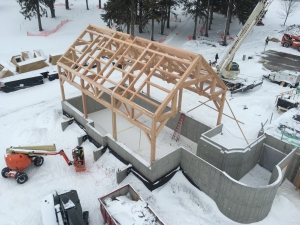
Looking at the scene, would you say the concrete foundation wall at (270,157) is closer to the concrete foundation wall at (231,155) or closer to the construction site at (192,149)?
the construction site at (192,149)

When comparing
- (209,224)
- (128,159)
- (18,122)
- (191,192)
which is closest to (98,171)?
(128,159)

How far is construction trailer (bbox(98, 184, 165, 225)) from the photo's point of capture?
10.3 meters

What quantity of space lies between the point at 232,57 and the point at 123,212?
640 inches

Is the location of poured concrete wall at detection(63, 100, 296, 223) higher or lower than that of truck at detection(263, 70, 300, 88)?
lower

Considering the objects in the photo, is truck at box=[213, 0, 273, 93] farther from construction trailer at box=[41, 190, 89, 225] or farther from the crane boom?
construction trailer at box=[41, 190, 89, 225]

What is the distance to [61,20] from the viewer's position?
39875 mm

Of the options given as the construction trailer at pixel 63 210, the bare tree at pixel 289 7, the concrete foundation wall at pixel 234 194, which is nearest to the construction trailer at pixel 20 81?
the construction trailer at pixel 63 210

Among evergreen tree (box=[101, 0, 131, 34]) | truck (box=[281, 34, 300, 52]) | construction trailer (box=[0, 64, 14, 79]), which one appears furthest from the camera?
truck (box=[281, 34, 300, 52])

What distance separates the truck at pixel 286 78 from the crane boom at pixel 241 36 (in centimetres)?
342

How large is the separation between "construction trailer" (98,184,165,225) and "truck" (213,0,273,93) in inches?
518

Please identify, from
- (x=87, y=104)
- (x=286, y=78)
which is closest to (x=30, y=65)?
(x=87, y=104)

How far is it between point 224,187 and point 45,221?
7.26 metres

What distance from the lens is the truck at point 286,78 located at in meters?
21.6

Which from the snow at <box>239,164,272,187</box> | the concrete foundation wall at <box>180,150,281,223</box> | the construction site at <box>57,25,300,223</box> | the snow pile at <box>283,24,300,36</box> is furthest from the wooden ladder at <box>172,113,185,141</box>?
the snow pile at <box>283,24,300,36</box>
